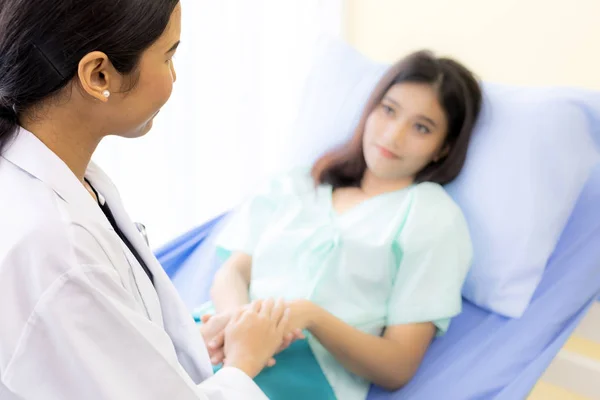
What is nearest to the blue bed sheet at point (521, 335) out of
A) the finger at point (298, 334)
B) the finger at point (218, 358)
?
the finger at point (298, 334)

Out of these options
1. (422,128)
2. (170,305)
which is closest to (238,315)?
(170,305)

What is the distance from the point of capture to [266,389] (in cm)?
107

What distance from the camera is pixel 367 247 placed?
4.05ft

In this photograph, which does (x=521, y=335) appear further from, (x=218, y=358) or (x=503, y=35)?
(x=503, y=35)

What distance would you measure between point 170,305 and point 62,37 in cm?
42

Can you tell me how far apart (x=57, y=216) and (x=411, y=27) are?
1532mm

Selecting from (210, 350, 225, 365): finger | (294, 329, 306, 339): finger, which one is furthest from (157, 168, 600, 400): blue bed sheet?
(210, 350, 225, 365): finger

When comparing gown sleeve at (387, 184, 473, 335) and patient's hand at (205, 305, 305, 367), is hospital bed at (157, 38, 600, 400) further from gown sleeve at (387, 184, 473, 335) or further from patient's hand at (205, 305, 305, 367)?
patient's hand at (205, 305, 305, 367)

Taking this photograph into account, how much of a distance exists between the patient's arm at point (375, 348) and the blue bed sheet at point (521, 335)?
2.2 inches

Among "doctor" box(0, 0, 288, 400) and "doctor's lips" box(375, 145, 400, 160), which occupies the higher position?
"doctor" box(0, 0, 288, 400)

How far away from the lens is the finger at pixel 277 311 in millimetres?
1060

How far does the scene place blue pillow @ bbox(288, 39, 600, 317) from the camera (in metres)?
→ 1.28

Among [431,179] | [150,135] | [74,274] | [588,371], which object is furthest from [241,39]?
[74,274]

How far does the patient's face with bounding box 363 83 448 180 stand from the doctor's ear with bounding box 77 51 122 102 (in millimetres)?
730
